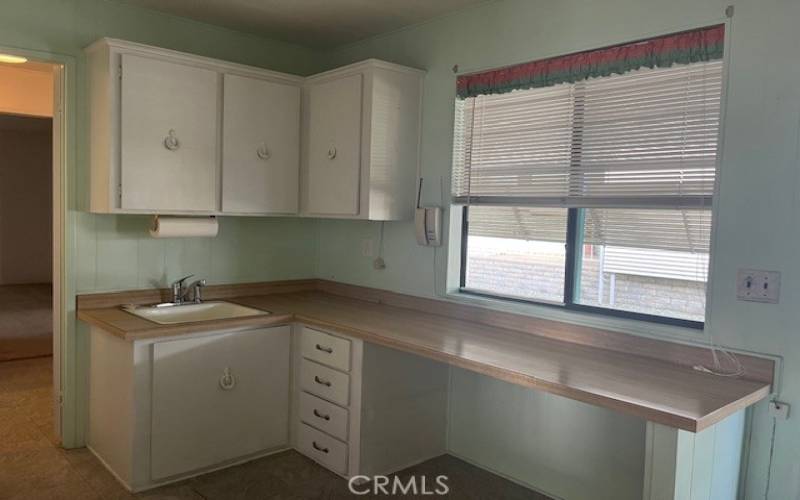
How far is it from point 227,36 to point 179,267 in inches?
53.5

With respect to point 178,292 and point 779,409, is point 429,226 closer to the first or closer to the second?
point 178,292

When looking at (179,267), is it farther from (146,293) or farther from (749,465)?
(749,465)

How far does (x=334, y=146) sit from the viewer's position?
338 cm

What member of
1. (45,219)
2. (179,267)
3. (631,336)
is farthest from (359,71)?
(45,219)

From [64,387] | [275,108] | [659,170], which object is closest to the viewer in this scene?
[659,170]

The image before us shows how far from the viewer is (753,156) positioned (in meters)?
2.16

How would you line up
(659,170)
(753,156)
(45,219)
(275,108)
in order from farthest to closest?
(45,219) → (275,108) → (659,170) → (753,156)

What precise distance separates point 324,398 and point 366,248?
1006 millimetres

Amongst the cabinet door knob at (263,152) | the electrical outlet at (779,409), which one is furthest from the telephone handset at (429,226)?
the electrical outlet at (779,409)

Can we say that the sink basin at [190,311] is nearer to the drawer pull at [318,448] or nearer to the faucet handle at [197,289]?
the faucet handle at [197,289]

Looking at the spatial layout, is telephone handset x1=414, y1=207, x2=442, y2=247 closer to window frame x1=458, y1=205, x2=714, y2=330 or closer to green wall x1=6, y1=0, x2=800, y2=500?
green wall x1=6, y1=0, x2=800, y2=500

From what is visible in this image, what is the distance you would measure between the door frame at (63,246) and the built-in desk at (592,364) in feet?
0.44

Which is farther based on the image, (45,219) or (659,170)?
(45,219)

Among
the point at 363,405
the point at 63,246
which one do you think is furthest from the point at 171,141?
the point at 363,405
